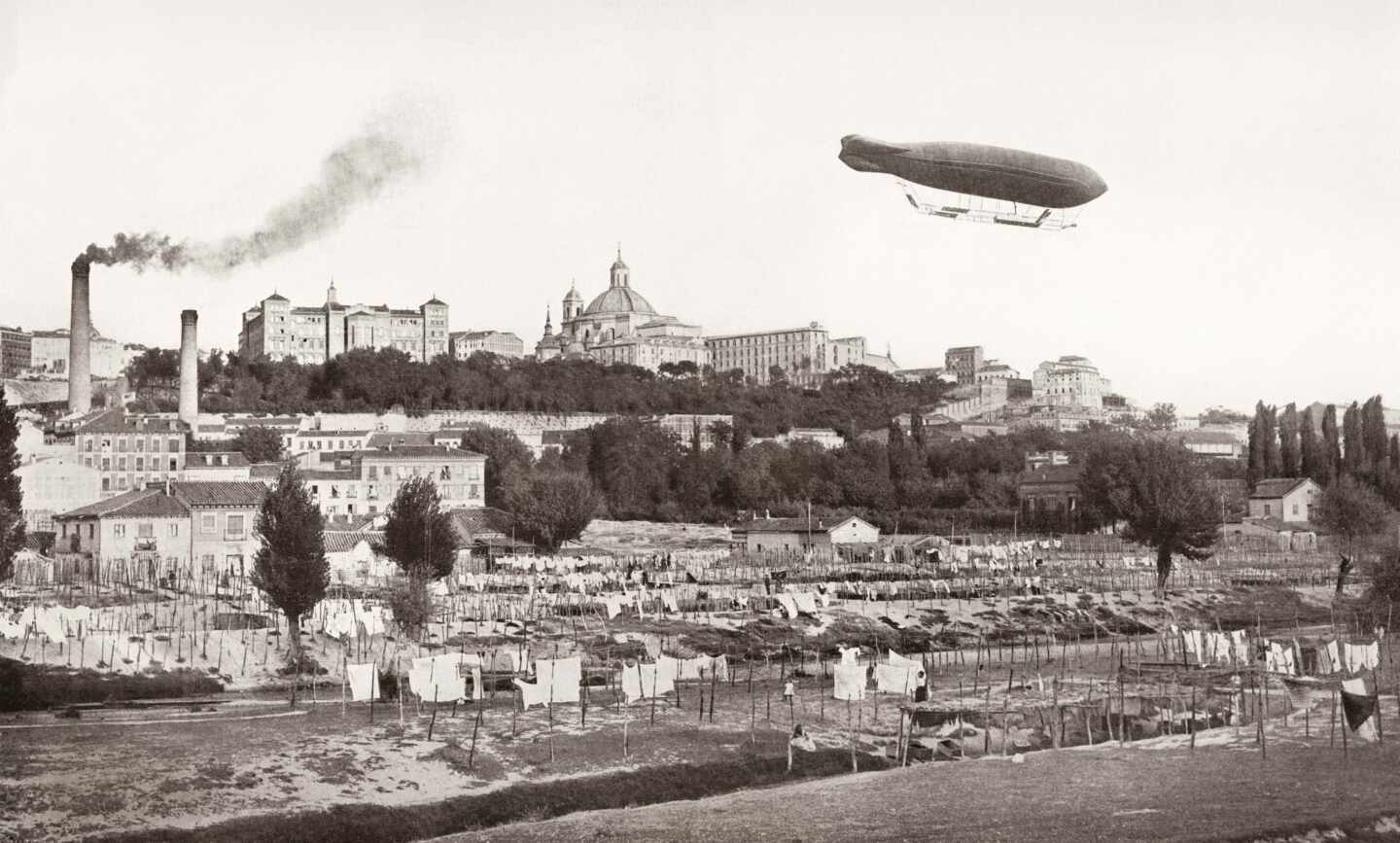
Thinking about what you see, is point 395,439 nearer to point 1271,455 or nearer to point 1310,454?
point 1271,455

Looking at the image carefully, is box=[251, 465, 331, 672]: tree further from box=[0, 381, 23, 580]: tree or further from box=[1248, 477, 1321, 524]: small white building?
box=[1248, 477, 1321, 524]: small white building

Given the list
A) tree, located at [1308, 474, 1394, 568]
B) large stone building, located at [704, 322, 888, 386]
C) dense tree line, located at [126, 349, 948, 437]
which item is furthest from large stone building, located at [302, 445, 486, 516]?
large stone building, located at [704, 322, 888, 386]

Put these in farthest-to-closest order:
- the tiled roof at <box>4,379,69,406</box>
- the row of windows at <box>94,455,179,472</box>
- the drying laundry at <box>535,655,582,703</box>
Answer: the tiled roof at <box>4,379,69,406</box> < the row of windows at <box>94,455,179,472</box> < the drying laundry at <box>535,655,582,703</box>

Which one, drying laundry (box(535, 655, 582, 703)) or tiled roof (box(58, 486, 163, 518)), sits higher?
tiled roof (box(58, 486, 163, 518))

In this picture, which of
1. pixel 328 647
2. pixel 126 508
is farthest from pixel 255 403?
pixel 328 647

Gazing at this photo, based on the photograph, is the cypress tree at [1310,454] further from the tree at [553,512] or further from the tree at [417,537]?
the tree at [417,537]

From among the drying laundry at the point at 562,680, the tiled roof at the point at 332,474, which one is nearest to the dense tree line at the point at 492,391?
the tiled roof at the point at 332,474

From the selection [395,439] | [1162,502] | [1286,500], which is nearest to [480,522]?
[395,439]
